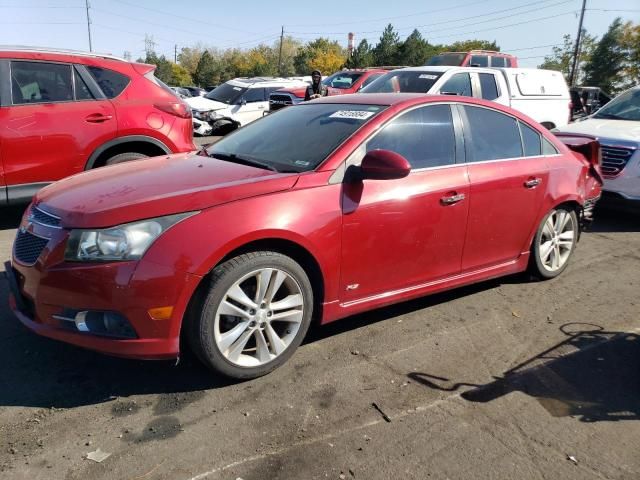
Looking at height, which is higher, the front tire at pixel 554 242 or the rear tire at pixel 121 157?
the rear tire at pixel 121 157

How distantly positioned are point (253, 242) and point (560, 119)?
1034 centimetres

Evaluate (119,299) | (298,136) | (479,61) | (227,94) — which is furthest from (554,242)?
(227,94)

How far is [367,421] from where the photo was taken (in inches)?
108

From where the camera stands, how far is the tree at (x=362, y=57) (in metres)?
51.9

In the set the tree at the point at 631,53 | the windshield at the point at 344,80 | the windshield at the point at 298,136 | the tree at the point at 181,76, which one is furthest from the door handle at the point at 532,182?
the tree at the point at 181,76

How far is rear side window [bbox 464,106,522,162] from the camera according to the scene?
4078mm

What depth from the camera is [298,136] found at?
12.5 feet

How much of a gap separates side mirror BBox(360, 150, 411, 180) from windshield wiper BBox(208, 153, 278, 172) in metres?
0.59

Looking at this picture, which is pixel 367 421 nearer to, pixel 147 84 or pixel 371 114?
pixel 371 114

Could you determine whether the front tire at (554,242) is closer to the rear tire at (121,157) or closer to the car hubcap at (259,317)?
the car hubcap at (259,317)

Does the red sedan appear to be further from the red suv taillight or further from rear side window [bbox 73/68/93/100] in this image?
rear side window [bbox 73/68/93/100]

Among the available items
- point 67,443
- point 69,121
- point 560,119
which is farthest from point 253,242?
point 560,119

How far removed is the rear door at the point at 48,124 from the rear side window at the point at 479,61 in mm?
11256

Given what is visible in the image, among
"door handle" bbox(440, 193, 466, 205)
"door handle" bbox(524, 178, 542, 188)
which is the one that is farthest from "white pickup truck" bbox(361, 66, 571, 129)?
"door handle" bbox(440, 193, 466, 205)
